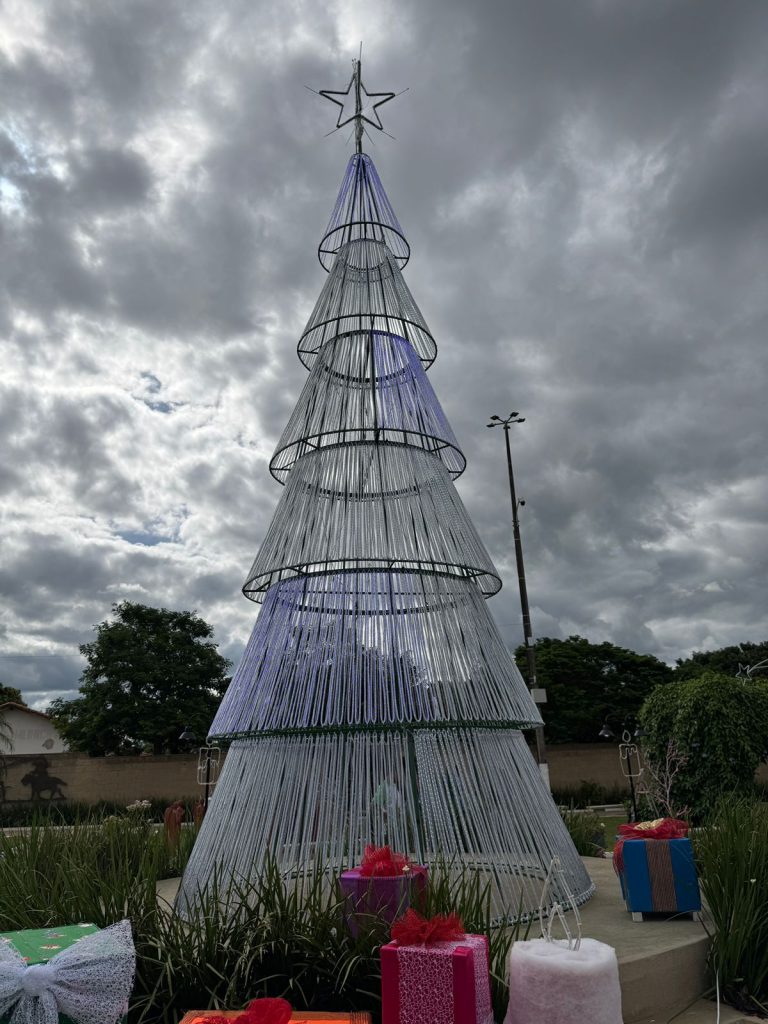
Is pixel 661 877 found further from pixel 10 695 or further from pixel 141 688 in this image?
pixel 10 695

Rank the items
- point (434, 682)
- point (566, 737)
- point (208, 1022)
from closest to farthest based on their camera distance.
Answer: point (208, 1022)
point (434, 682)
point (566, 737)

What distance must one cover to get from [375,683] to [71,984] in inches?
134

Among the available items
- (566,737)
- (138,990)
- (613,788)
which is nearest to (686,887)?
(138,990)

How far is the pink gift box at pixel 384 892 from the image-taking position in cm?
443

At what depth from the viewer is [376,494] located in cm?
692

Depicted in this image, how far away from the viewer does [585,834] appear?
1016cm

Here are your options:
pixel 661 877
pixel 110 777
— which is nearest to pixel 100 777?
pixel 110 777

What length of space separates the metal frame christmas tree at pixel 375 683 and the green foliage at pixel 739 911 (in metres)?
1.14

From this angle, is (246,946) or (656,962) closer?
(246,946)

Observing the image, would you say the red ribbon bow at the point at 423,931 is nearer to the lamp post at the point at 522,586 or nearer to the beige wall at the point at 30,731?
the lamp post at the point at 522,586

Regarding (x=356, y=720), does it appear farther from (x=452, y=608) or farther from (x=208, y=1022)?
(x=208, y=1022)

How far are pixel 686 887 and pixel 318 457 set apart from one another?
4.62m

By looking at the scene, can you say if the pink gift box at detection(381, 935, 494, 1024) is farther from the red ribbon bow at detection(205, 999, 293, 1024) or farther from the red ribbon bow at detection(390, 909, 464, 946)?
the red ribbon bow at detection(205, 999, 293, 1024)

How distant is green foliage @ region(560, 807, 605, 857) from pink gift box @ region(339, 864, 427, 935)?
5.16 m
